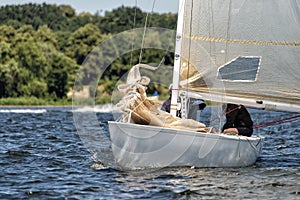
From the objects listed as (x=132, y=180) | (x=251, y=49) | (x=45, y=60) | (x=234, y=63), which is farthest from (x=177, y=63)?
(x=45, y=60)

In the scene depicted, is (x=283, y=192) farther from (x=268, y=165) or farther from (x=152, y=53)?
(x=152, y=53)

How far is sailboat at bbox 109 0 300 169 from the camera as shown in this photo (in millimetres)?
14523

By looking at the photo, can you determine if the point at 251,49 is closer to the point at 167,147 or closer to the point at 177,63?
the point at 177,63

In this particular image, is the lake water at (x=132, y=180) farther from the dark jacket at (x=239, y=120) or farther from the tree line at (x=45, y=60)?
the tree line at (x=45, y=60)

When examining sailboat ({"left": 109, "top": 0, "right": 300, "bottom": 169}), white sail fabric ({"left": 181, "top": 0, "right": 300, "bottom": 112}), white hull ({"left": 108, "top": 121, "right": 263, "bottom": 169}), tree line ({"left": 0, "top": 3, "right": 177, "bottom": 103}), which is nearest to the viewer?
white hull ({"left": 108, "top": 121, "right": 263, "bottom": 169})

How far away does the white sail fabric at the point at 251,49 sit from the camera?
15539 mm

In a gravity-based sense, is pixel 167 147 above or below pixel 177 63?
below

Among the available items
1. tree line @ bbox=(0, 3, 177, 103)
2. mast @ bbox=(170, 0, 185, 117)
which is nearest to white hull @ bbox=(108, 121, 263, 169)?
mast @ bbox=(170, 0, 185, 117)

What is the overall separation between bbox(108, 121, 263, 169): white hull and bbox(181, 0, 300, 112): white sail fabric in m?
1.65

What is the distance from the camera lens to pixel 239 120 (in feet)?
51.8

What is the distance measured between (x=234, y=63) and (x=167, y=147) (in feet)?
11.0

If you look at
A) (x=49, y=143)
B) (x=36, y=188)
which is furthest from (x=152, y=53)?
(x=36, y=188)

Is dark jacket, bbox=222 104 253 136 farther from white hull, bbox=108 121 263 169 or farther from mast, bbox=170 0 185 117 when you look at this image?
mast, bbox=170 0 185 117

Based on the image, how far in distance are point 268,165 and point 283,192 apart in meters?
3.73
